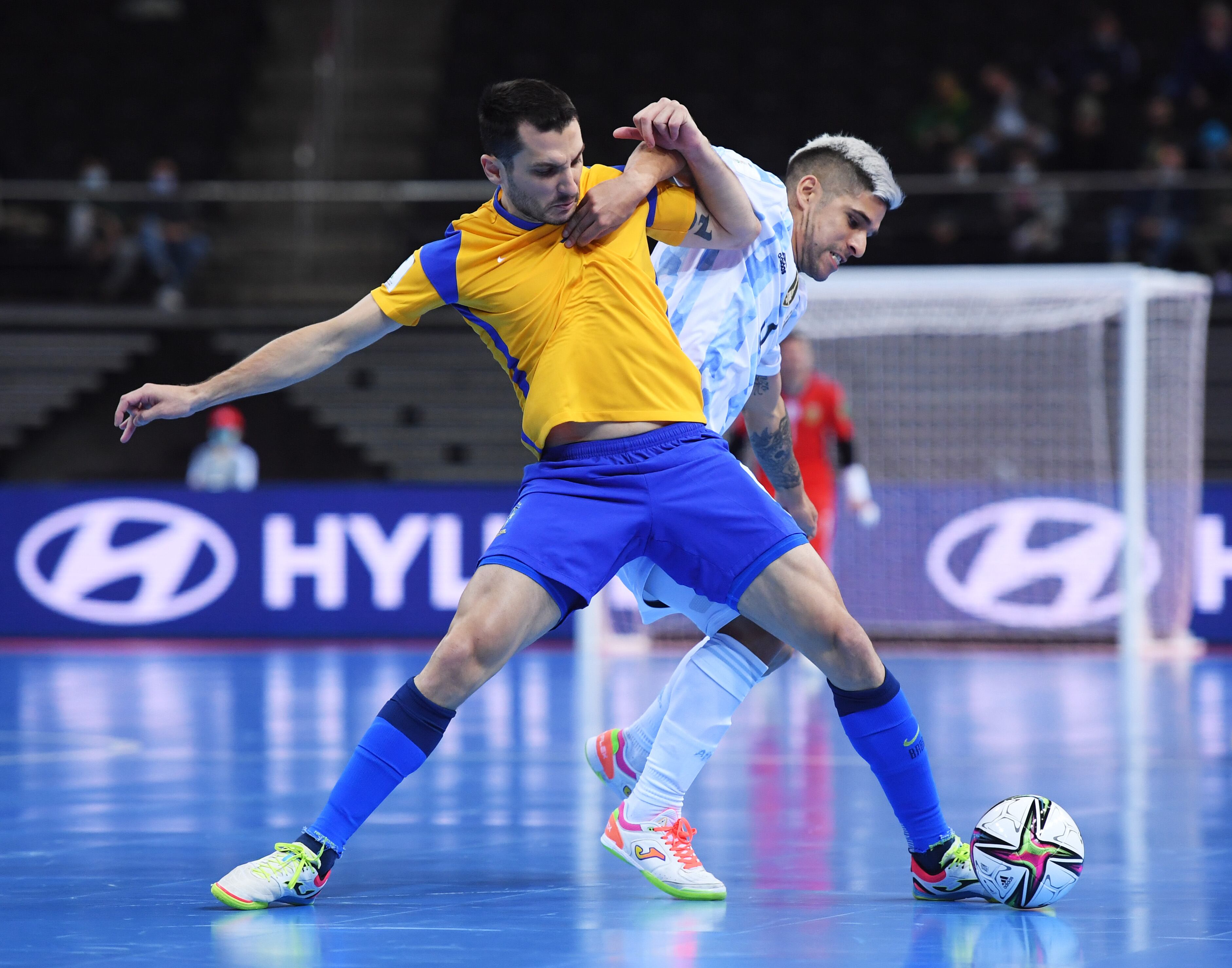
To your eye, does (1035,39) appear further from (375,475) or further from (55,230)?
(55,230)

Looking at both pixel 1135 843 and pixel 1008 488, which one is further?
pixel 1008 488

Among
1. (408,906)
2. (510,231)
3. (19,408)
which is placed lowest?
(408,906)

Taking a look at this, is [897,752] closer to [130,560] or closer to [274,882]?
[274,882]

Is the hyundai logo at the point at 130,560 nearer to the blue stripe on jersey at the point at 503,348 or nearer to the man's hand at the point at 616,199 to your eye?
the blue stripe on jersey at the point at 503,348

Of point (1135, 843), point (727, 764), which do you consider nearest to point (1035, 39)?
point (727, 764)

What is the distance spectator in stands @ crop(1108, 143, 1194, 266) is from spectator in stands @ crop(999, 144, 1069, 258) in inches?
17.7

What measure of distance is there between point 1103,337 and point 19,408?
10.1 meters

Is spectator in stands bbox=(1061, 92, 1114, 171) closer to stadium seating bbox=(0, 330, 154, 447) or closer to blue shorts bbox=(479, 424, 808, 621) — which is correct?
stadium seating bbox=(0, 330, 154, 447)

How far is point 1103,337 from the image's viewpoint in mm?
13328

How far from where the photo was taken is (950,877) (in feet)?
13.1

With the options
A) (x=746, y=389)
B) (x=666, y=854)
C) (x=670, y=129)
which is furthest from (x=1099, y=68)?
(x=666, y=854)

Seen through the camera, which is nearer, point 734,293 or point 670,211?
point 670,211

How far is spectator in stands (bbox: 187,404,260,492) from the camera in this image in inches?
549

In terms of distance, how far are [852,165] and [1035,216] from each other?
10.5 m
